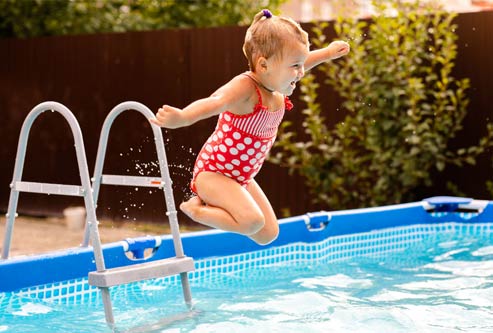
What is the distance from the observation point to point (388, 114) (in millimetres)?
7625

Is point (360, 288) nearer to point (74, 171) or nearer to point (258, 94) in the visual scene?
point (258, 94)

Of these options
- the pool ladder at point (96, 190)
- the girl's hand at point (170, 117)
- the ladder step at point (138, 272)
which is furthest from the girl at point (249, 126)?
the ladder step at point (138, 272)

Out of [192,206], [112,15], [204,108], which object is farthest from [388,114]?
[112,15]

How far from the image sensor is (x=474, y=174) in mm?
7750

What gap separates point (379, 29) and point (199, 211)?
4298 millimetres

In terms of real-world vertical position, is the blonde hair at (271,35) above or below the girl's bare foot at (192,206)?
above

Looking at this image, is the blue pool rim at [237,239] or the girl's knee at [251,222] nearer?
the girl's knee at [251,222]

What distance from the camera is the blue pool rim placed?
483 cm

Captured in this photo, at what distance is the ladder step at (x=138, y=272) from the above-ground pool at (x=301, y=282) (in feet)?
0.84

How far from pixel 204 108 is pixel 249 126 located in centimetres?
51

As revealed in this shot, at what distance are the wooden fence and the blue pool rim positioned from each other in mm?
783

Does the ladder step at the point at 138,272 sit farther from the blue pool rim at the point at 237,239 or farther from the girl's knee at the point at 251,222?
the girl's knee at the point at 251,222

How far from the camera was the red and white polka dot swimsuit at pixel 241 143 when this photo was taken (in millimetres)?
3816

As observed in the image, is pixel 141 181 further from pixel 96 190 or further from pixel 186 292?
pixel 186 292
